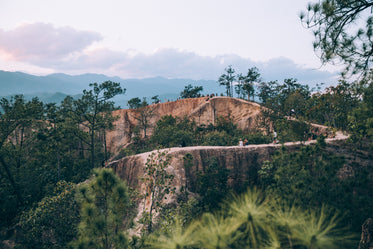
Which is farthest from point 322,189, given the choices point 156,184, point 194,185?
point 194,185

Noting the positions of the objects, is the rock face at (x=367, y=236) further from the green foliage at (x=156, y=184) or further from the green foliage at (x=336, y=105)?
the green foliage at (x=336, y=105)

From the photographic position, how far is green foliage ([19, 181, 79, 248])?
37.5 ft

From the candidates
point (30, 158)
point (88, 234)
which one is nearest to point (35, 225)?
point (88, 234)

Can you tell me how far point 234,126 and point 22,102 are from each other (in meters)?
27.1

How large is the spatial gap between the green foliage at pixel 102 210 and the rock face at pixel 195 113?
32.3 metres

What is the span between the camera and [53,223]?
460 inches

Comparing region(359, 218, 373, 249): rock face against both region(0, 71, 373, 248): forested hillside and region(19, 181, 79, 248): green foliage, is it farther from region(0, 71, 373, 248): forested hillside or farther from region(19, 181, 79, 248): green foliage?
region(19, 181, 79, 248): green foliage

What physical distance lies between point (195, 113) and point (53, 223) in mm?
31716

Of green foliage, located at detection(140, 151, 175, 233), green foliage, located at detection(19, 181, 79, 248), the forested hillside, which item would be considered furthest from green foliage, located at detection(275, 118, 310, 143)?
green foliage, located at detection(19, 181, 79, 248)

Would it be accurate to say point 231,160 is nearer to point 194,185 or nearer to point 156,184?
point 194,185

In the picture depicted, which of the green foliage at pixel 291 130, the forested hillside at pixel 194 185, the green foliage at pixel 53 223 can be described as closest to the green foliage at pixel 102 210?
the forested hillside at pixel 194 185

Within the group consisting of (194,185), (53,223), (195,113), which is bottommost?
A: (53,223)

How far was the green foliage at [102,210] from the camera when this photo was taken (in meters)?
5.53

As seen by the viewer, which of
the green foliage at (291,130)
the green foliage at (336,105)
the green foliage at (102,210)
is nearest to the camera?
the green foliage at (102,210)
